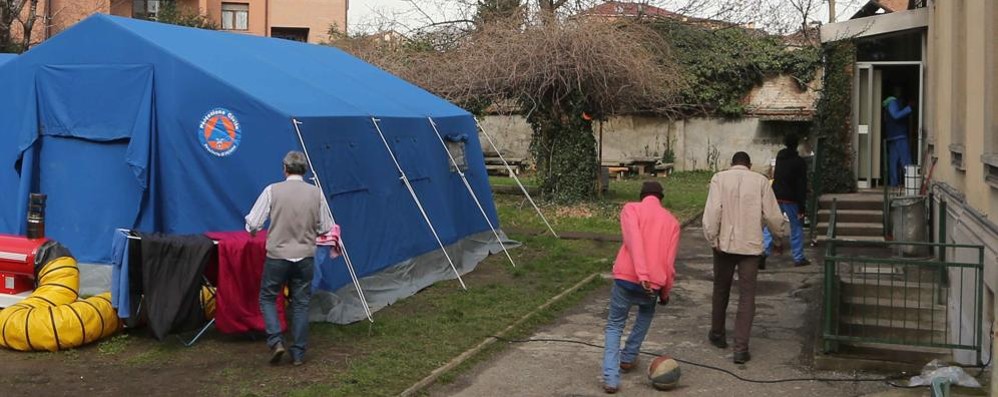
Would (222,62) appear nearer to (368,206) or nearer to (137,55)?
(137,55)

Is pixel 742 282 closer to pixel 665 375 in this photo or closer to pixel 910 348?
pixel 665 375

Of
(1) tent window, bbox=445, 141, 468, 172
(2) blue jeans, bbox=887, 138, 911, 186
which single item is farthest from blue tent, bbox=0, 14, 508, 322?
(2) blue jeans, bbox=887, 138, 911, 186

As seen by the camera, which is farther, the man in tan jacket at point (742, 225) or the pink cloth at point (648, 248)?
the man in tan jacket at point (742, 225)

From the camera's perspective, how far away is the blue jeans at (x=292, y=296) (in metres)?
7.86

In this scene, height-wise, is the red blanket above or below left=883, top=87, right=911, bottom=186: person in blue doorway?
below

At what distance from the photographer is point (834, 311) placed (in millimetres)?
8297

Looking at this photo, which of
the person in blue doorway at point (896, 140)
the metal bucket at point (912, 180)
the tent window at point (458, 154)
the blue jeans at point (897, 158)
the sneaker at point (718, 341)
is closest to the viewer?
the sneaker at point (718, 341)

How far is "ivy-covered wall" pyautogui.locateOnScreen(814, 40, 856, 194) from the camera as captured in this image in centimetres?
1631

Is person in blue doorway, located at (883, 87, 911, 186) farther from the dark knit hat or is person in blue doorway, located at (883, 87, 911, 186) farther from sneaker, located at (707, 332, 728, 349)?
the dark knit hat

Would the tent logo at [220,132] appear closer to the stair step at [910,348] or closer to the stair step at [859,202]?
the stair step at [910,348]

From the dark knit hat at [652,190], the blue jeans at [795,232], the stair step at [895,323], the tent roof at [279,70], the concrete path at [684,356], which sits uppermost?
the tent roof at [279,70]

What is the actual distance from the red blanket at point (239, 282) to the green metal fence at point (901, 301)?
447cm

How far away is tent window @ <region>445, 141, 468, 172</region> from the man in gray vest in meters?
5.57

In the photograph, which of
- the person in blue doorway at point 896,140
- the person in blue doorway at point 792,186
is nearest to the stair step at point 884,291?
the person in blue doorway at point 792,186
